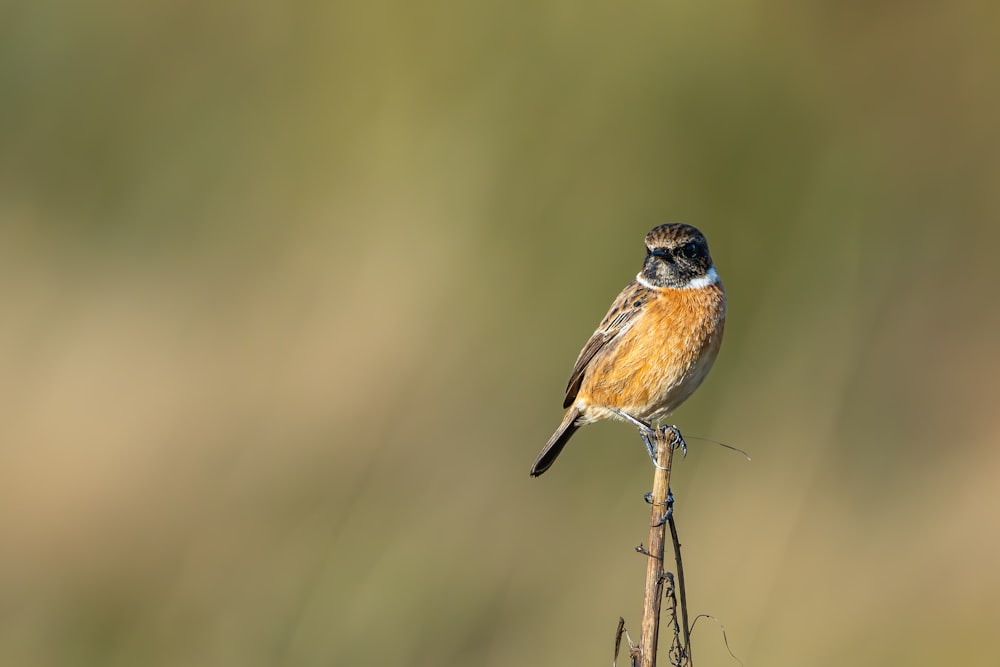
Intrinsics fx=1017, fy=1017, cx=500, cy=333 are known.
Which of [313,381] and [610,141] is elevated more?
[610,141]

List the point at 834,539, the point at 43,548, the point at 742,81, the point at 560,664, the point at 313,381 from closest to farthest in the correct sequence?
the point at 560,664 < the point at 834,539 < the point at 43,548 < the point at 313,381 < the point at 742,81

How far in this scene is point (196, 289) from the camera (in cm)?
848

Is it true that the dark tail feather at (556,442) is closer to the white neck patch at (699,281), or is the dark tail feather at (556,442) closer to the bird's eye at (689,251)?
the white neck patch at (699,281)

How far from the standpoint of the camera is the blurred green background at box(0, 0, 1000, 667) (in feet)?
22.2

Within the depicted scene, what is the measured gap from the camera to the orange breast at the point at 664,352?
5039mm

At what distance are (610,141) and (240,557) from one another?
14.4ft

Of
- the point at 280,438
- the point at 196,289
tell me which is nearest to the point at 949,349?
the point at 280,438

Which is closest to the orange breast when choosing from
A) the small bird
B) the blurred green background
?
the small bird

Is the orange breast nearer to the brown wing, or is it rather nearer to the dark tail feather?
the brown wing

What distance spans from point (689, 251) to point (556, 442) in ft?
4.41

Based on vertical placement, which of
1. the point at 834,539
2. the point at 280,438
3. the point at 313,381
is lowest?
the point at 280,438

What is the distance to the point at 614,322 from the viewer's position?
5.38 meters

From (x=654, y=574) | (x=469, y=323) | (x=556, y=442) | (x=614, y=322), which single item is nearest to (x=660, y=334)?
(x=614, y=322)

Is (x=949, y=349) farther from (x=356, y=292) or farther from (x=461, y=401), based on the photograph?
(x=356, y=292)
